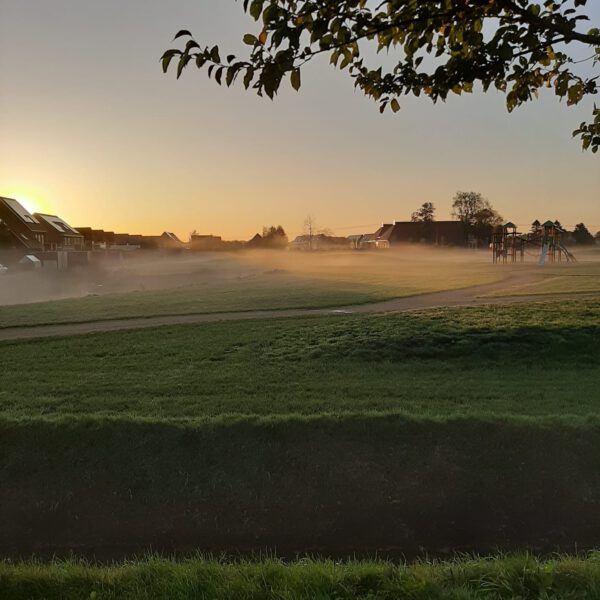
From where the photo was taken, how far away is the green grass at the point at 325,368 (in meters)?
7.61

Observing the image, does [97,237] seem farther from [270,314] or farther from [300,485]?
[300,485]

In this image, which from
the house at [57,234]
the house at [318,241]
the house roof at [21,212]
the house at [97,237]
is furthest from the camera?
the house at [318,241]

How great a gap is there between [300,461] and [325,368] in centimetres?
388

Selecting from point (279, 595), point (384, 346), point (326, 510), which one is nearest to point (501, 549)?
point (326, 510)

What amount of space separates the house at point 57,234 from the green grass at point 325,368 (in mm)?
69306

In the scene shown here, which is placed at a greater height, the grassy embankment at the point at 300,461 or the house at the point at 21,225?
the house at the point at 21,225

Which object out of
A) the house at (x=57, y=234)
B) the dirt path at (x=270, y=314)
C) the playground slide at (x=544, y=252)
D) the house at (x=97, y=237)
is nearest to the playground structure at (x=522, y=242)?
the playground slide at (x=544, y=252)

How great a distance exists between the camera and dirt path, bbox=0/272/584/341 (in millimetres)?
14930

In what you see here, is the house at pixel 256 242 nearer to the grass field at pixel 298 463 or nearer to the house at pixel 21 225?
the house at pixel 21 225

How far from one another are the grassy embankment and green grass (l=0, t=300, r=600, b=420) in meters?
0.06

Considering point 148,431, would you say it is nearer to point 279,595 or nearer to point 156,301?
point 279,595

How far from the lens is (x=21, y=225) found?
227 feet

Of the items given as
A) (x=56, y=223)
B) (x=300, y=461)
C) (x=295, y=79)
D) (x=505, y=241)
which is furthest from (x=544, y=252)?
(x=56, y=223)

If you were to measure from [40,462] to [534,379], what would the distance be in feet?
24.4
